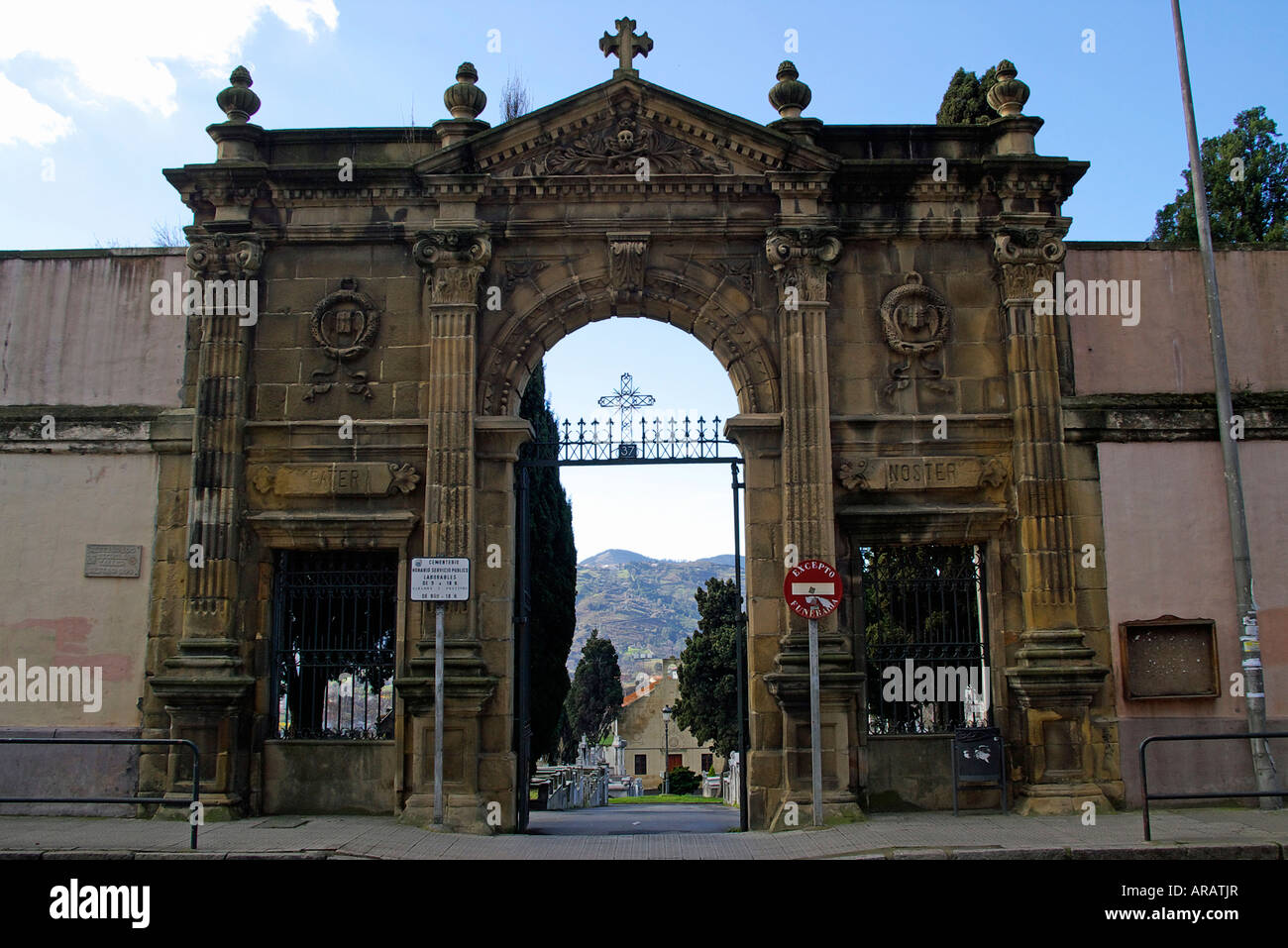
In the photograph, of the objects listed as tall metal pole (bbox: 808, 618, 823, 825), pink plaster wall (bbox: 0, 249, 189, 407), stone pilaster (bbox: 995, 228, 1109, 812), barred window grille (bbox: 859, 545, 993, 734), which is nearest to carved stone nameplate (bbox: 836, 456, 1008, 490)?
stone pilaster (bbox: 995, 228, 1109, 812)

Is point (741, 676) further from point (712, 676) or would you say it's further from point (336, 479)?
point (712, 676)

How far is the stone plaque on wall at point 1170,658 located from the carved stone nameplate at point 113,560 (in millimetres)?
11030

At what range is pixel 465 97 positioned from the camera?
12688 mm

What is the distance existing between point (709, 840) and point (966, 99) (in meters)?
14.1

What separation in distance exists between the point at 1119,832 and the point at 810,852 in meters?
2.95

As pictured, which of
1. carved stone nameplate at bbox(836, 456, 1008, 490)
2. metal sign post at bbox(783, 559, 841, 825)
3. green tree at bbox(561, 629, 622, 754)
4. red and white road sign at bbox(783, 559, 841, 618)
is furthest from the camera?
green tree at bbox(561, 629, 622, 754)

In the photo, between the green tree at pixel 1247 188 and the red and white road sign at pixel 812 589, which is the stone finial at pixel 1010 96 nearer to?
the red and white road sign at pixel 812 589

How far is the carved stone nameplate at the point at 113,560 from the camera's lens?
1227 cm

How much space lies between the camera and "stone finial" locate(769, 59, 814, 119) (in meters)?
12.6

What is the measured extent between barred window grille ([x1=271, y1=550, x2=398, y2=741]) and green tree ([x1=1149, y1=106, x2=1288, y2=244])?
55.2 ft

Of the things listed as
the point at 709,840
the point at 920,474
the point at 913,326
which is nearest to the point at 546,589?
the point at 920,474

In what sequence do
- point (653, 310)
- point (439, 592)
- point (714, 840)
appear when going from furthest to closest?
point (653, 310) → point (439, 592) → point (714, 840)

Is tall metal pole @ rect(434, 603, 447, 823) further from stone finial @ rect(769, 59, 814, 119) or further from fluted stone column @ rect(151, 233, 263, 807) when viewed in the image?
stone finial @ rect(769, 59, 814, 119)
